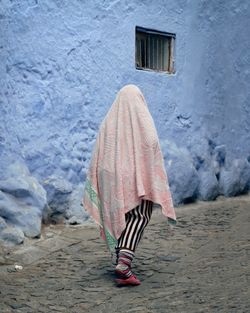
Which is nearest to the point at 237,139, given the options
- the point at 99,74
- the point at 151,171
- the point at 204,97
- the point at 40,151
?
the point at 204,97

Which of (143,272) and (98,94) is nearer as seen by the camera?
(143,272)

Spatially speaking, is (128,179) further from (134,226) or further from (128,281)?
(128,281)

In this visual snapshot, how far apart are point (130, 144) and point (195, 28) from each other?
4037mm

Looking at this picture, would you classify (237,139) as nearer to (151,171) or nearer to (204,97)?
(204,97)

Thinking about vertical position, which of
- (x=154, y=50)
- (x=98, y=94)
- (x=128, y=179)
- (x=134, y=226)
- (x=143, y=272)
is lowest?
(x=143, y=272)

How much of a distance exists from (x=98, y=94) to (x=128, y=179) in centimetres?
262

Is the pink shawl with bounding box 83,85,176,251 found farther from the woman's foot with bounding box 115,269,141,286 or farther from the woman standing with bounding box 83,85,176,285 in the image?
the woman's foot with bounding box 115,269,141,286

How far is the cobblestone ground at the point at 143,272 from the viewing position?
3455 millimetres

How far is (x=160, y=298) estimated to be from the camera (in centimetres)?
354

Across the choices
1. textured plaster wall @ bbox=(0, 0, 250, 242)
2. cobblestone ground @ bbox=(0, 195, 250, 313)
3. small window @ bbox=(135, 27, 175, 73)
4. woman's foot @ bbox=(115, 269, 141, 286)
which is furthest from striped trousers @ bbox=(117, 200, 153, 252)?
small window @ bbox=(135, 27, 175, 73)

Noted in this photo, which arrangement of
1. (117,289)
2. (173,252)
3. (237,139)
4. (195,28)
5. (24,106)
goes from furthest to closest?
(237,139) < (195,28) < (24,106) < (173,252) < (117,289)

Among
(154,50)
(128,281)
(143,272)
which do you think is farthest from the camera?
(154,50)

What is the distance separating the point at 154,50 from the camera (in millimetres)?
7168

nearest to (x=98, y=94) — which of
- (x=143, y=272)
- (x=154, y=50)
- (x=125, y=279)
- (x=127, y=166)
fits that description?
(x=154, y=50)
